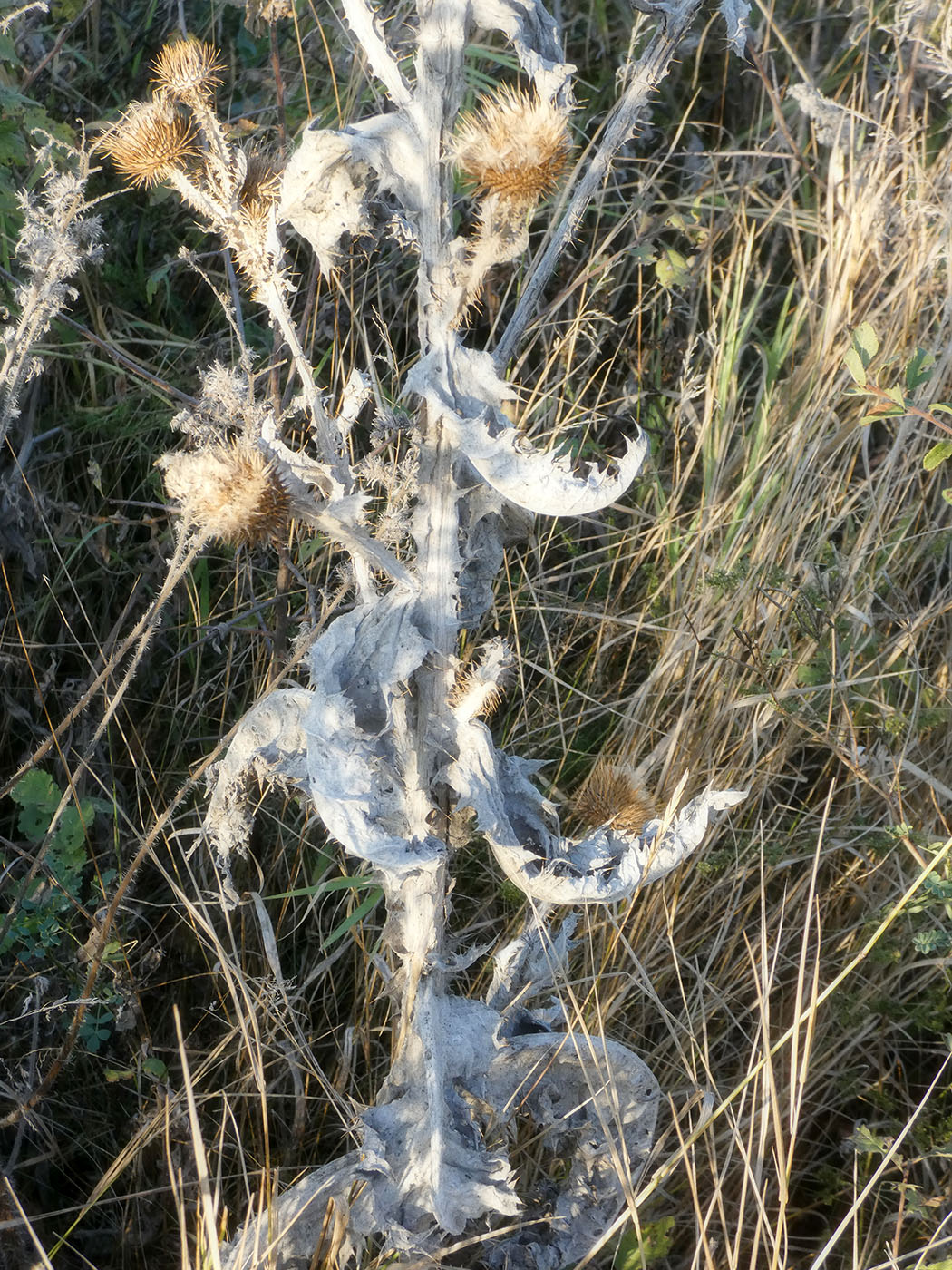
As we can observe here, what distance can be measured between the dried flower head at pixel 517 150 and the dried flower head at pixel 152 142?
0.28 metres

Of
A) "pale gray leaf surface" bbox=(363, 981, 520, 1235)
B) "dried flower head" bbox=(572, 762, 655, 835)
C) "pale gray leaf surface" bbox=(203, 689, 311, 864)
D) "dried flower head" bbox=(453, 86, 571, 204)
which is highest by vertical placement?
"dried flower head" bbox=(453, 86, 571, 204)

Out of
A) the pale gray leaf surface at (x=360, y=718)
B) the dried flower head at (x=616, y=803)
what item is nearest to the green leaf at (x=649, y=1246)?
the dried flower head at (x=616, y=803)

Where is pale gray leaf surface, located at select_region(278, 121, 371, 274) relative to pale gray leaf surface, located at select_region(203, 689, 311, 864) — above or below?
above

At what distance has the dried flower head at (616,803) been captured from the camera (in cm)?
115

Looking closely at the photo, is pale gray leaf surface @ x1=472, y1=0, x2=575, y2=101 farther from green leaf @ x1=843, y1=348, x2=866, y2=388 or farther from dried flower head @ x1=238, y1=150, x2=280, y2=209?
green leaf @ x1=843, y1=348, x2=866, y2=388

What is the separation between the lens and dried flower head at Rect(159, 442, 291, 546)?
2.70ft

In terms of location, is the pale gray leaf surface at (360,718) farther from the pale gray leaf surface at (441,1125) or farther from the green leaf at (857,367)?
the green leaf at (857,367)

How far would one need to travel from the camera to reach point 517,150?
0.79m

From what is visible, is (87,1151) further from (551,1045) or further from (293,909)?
(551,1045)

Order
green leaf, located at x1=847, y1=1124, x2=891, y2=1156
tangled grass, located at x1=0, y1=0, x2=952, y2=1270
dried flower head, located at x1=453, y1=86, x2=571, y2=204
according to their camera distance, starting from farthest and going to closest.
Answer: tangled grass, located at x1=0, y1=0, x2=952, y2=1270 < green leaf, located at x1=847, y1=1124, x2=891, y2=1156 < dried flower head, located at x1=453, y1=86, x2=571, y2=204

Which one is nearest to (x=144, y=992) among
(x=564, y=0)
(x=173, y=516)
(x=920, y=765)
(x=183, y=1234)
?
(x=183, y=1234)

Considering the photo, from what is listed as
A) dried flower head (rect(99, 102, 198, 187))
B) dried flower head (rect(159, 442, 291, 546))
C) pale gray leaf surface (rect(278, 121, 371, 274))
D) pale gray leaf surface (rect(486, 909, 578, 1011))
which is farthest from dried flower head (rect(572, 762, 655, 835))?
dried flower head (rect(99, 102, 198, 187))

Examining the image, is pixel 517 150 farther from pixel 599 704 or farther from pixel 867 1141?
pixel 867 1141

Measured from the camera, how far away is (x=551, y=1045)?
117cm
